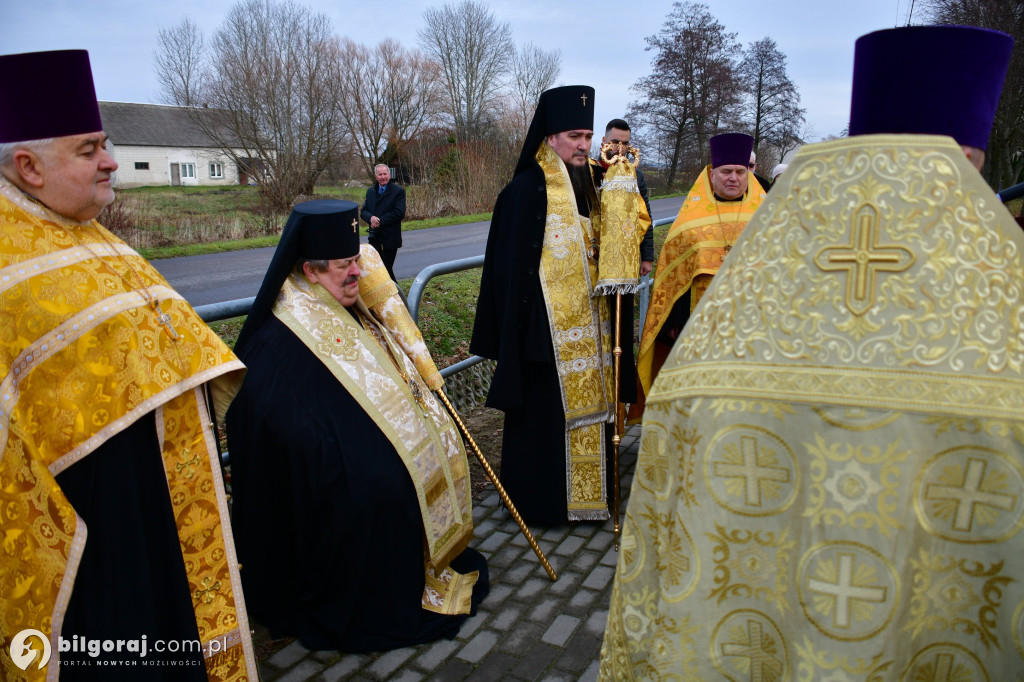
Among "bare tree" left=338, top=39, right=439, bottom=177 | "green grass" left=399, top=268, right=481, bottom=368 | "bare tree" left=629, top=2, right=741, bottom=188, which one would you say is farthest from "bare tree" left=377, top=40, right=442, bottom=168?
"green grass" left=399, top=268, right=481, bottom=368

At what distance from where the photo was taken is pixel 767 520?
4.07ft

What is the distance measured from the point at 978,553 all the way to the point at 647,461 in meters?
0.54

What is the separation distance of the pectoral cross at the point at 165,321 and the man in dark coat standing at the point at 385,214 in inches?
361

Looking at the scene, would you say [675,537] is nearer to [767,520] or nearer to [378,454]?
[767,520]

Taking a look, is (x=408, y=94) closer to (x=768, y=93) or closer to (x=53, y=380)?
(x=768, y=93)

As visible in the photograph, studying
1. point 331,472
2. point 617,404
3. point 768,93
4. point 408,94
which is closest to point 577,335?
point 617,404

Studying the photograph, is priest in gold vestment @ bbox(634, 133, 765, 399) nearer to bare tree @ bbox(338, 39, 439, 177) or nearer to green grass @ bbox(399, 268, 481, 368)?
green grass @ bbox(399, 268, 481, 368)

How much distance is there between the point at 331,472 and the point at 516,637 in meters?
1.02

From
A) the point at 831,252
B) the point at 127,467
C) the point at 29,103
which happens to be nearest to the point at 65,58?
the point at 29,103

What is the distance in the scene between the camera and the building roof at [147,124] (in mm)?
48719

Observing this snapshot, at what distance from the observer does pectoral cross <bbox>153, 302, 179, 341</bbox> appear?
7.18 ft

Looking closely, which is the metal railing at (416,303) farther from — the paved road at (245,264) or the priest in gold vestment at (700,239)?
the paved road at (245,264)

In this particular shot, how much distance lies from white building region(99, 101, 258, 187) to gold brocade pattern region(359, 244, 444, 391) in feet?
161

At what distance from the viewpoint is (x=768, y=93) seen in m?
42.6
